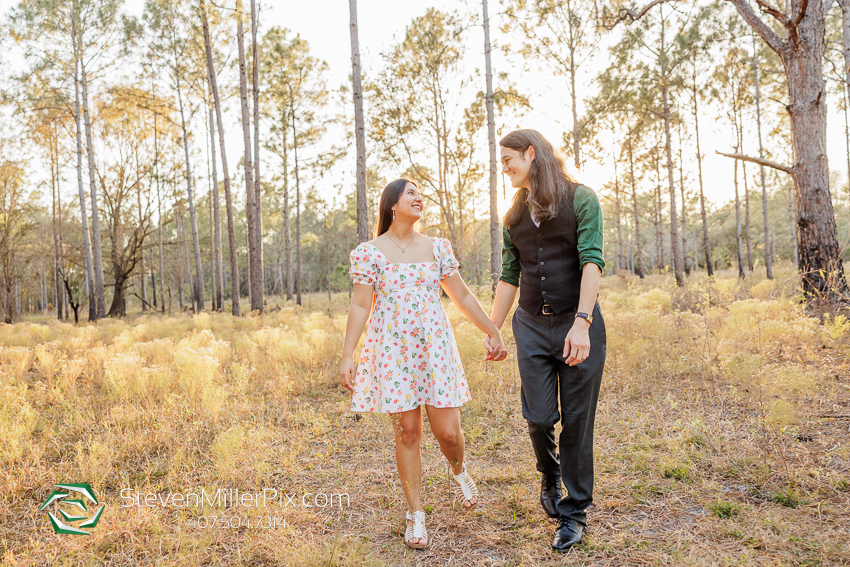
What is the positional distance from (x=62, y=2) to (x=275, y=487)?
1817 centimetres

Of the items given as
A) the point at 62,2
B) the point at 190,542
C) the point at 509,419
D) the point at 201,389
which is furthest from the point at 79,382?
the point at 62,2

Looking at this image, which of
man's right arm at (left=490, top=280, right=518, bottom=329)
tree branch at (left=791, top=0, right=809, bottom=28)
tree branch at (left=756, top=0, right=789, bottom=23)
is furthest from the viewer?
tree branch at (left=756, top=0, right=789, bottom=23)

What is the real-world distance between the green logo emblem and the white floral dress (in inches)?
69.7

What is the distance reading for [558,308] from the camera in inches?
96.2

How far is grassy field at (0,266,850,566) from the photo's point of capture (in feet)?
8.20

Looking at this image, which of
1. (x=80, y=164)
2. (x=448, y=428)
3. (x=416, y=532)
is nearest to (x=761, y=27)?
(x=448, y=428)

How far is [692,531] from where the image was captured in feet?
8.33

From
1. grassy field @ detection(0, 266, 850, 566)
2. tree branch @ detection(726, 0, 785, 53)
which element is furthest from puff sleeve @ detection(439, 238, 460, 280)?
tree branch @ detection(726, 0, 785, 53)

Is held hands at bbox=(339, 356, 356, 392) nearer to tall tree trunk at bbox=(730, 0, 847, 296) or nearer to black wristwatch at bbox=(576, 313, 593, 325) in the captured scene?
black wristwatch at bbox=(576, 313, 593, 325)

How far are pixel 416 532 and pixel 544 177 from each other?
200 cm

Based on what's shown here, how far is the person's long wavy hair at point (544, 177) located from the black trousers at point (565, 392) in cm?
56

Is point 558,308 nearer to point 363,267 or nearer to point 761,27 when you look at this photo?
point 363,267

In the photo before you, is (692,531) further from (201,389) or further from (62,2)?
(62,2)

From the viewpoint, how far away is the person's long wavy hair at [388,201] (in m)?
2.77
